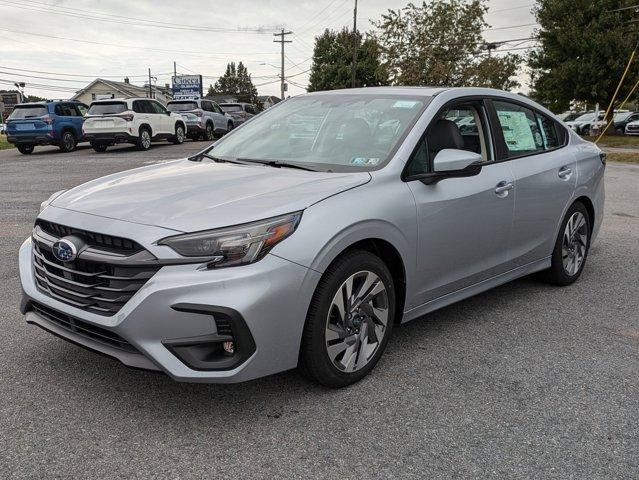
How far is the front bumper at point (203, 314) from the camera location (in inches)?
106

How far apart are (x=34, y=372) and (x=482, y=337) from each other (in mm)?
2752

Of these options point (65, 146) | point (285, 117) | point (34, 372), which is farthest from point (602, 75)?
point (34, 372)

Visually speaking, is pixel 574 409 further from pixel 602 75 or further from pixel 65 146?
pixel 602 75

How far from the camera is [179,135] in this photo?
24516 mm

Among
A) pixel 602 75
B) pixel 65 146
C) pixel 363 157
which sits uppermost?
pixel 602 75

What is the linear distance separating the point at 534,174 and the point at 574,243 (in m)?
1.00

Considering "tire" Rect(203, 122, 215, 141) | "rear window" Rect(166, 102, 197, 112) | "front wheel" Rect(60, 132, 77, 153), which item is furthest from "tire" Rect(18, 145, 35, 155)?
"tire" Rect(203, 122, 215, 141)

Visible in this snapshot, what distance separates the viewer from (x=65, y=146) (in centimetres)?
2112

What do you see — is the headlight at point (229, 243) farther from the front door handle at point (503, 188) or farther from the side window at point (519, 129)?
the side window at point (519, 129)

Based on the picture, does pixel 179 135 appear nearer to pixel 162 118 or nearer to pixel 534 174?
pixel 162 118

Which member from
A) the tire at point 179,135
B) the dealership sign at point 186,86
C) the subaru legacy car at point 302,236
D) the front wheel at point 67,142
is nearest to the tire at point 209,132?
the tire at point 179,135

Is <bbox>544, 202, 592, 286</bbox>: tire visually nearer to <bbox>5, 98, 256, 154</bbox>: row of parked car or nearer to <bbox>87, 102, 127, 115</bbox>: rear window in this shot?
<bbox>5, 98, 256, 154</bbox>: row of parked car

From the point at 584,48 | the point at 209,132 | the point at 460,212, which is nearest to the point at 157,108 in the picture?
the point at 209,132

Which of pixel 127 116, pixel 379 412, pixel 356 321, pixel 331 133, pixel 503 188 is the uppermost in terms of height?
pixel 331 133
